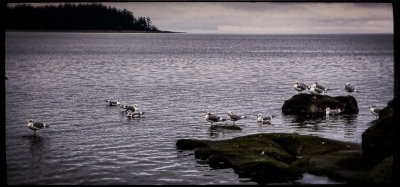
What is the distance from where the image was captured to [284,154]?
19.4 meters

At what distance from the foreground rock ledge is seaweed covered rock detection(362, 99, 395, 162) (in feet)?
1.78

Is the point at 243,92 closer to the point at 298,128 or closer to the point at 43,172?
the point at 298,128

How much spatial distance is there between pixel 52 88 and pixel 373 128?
4771 cm

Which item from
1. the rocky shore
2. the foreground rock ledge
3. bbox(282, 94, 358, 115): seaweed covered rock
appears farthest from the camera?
bbox(282, 94, 358, 115): seaweed covered rock

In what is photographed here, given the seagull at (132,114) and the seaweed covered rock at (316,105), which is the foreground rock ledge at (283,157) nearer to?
the seagull at (132,114)

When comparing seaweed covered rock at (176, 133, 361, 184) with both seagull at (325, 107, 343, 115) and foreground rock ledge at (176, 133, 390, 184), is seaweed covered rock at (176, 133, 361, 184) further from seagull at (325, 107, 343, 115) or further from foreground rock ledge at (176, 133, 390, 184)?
seagull at (325, 107, 343, 115)

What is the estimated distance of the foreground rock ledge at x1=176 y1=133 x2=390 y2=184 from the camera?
1664cm

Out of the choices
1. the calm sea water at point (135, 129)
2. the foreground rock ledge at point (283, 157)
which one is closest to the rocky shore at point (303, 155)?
the foreground rock ledge at point (283, 157)

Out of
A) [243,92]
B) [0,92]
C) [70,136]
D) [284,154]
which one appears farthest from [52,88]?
[0,92]

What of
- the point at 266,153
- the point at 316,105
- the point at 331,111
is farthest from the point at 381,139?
the point at 316,105

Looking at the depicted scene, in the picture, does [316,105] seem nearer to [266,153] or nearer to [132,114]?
[132,114]

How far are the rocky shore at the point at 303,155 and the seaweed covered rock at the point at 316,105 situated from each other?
44.4 feet

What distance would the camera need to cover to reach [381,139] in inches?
578

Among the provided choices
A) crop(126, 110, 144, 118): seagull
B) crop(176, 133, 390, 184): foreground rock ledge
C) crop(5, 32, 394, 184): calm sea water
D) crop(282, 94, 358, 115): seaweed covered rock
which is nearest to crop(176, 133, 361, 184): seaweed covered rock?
crop(176, 133, 390, 184): foreground rock ledge
